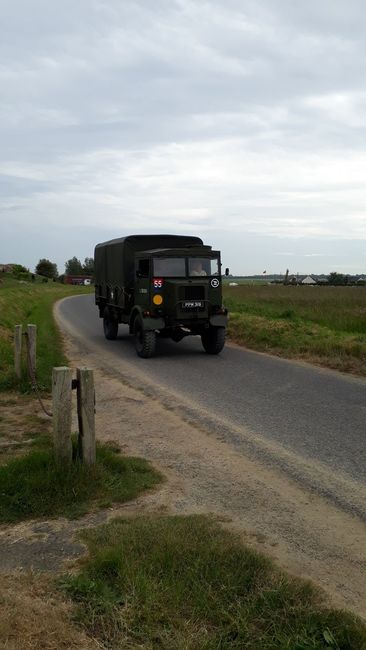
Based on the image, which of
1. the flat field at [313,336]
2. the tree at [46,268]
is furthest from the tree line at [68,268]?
the flat field at [313,336]

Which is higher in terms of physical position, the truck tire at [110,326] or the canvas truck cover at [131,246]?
the canvas truck cover at [131,246]

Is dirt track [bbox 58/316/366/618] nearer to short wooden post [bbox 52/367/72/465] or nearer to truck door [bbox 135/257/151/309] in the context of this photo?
short wooden post [bbox 52/367/72/465]

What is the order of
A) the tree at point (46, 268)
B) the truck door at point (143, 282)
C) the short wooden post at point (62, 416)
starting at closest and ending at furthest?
the short wooden post at point (62, 416) < the truck door at point (143, 282) < the tree at point (46, 268)

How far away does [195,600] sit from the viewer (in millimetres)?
3070

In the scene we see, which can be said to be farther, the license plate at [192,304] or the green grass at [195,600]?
the license plate at [192,304]

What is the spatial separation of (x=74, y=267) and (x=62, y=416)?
175 metres

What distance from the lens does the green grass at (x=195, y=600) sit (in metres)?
2.78

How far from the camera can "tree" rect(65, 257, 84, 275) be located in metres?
171

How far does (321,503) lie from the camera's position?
15.6 ft

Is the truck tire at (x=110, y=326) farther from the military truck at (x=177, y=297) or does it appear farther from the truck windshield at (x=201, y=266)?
the truck windshield at (x=201, y=266)

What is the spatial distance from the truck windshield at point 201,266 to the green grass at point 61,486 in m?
9.34

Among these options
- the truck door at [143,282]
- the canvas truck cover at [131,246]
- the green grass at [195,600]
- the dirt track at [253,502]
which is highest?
the canvas truck cover at [131,246]

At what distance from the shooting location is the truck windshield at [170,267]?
1407 cm

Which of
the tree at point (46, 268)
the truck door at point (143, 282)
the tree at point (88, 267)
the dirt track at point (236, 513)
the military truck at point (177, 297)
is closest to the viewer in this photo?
the dirt track at point (236, 513)
